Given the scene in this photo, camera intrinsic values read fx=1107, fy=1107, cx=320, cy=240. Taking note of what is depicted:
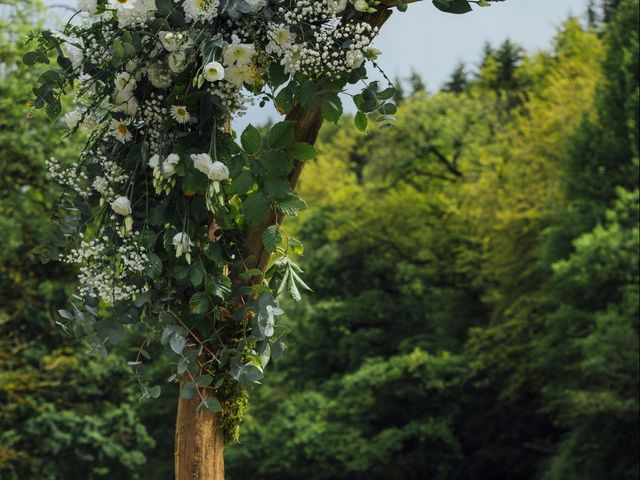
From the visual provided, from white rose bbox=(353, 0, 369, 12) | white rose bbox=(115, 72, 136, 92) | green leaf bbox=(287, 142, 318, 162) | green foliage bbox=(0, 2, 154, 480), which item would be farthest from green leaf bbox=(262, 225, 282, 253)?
green foliage bbox=(0, 2, 154, 480)

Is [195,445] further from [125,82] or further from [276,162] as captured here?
[125,82]

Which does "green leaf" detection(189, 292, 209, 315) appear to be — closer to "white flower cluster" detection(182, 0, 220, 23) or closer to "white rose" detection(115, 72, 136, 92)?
"white rose" detection(115, 72, 136, 92)

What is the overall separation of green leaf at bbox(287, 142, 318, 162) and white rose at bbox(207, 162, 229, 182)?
23 cm

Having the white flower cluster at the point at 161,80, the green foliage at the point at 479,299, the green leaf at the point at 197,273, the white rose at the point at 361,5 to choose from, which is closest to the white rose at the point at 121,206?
the white flower cluster at the point at 161,80

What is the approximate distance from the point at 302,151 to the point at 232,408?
84 cm

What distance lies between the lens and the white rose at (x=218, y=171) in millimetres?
3006

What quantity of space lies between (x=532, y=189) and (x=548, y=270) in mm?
2060

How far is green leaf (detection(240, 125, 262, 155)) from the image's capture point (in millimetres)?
3086

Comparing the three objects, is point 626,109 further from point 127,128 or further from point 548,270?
point 127,128

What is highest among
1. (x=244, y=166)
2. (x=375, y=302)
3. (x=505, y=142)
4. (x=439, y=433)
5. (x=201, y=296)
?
(x=505, y=142)

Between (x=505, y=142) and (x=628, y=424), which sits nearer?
(x=628, y=424)

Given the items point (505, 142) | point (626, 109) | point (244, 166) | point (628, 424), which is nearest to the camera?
point (244, 166)

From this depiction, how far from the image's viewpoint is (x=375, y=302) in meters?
29.2

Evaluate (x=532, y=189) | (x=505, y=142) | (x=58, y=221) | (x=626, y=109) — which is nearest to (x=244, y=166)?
(x=58, y=221)
